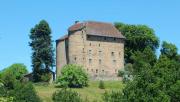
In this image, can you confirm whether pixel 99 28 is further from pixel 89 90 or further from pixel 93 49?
pixel 89 90

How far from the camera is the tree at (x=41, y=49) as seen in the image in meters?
129

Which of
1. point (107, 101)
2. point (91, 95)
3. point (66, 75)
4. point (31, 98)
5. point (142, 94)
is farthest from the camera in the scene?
point (66, 75)

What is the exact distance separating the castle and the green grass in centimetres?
715

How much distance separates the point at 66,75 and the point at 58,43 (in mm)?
17456

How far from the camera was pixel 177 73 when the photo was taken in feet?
211

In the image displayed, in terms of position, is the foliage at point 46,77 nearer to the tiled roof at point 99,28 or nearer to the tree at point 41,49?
the tree at point 41,49

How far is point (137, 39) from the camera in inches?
5620

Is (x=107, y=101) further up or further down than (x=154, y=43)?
further down

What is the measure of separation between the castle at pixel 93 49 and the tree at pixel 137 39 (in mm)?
5863

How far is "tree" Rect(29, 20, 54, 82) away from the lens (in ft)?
422

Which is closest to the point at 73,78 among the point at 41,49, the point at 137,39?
the point at 41,49

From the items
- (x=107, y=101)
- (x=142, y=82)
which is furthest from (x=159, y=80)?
(x=107, y=101)

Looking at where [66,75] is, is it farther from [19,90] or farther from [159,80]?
[159,80]

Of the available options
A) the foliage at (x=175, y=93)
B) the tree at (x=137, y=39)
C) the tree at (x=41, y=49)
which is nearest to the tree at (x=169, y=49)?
the tree at (x=137, y=39)
